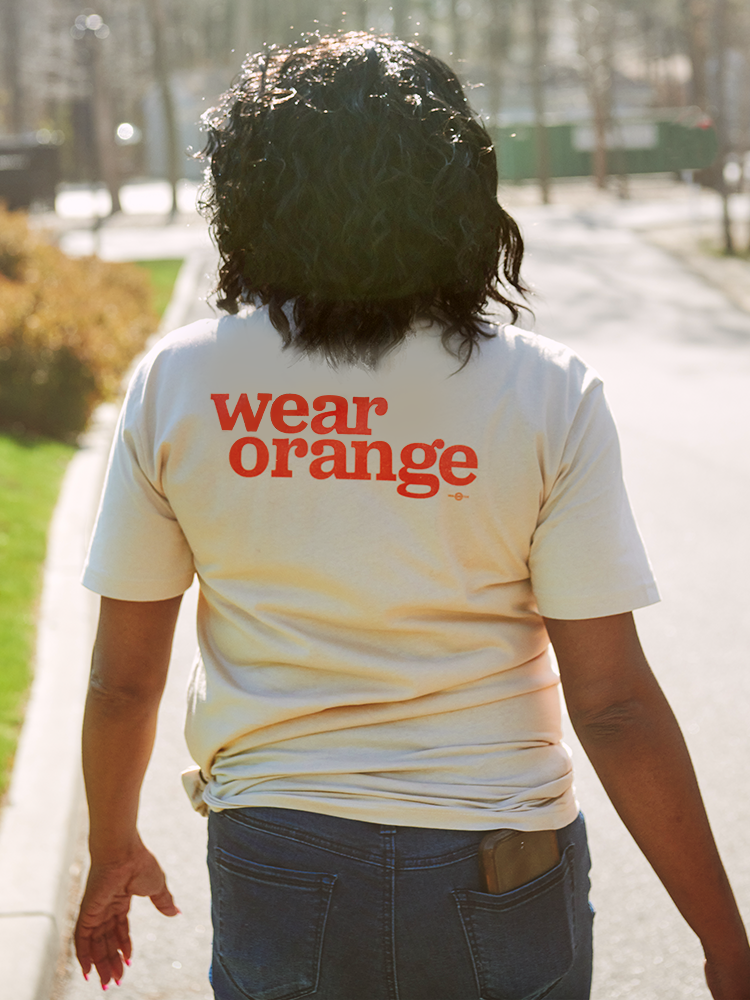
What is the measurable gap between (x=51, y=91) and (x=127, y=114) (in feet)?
17.6

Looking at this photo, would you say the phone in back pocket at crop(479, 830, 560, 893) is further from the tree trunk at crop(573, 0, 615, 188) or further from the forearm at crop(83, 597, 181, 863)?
the tree trunk at crop(573, 0, 615, 188)

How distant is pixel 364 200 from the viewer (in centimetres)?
143

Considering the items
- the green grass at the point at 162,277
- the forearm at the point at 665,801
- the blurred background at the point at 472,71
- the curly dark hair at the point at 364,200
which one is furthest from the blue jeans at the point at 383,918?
the blurred background at the point at 472,71

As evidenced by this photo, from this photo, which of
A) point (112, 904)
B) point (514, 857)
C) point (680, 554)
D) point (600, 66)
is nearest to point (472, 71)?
point (600, 66)

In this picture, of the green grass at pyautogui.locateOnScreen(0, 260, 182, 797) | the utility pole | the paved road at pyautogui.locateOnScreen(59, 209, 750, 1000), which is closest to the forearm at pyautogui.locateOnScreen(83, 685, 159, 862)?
the paved road at pyautogui.locateOnScreen(59, 209, 750, 1000)

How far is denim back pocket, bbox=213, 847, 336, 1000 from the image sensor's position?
150 cm

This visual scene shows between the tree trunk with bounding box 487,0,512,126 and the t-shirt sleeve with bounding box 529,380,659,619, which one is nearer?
the t-shirt sleeve with bounding box 529,380,659,619

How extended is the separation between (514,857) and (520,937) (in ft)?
0.31

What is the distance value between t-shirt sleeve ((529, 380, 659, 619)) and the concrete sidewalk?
18.4 inches

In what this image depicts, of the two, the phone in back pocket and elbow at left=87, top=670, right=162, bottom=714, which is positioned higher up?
elbow at left=87, top=670, right=162, bottom=714

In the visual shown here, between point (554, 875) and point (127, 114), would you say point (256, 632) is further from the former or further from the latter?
point (127, 114)

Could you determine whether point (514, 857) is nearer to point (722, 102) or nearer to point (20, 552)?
point (20, 552)

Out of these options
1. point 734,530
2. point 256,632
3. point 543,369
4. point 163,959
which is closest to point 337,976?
point 256,632

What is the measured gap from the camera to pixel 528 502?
1472mm
